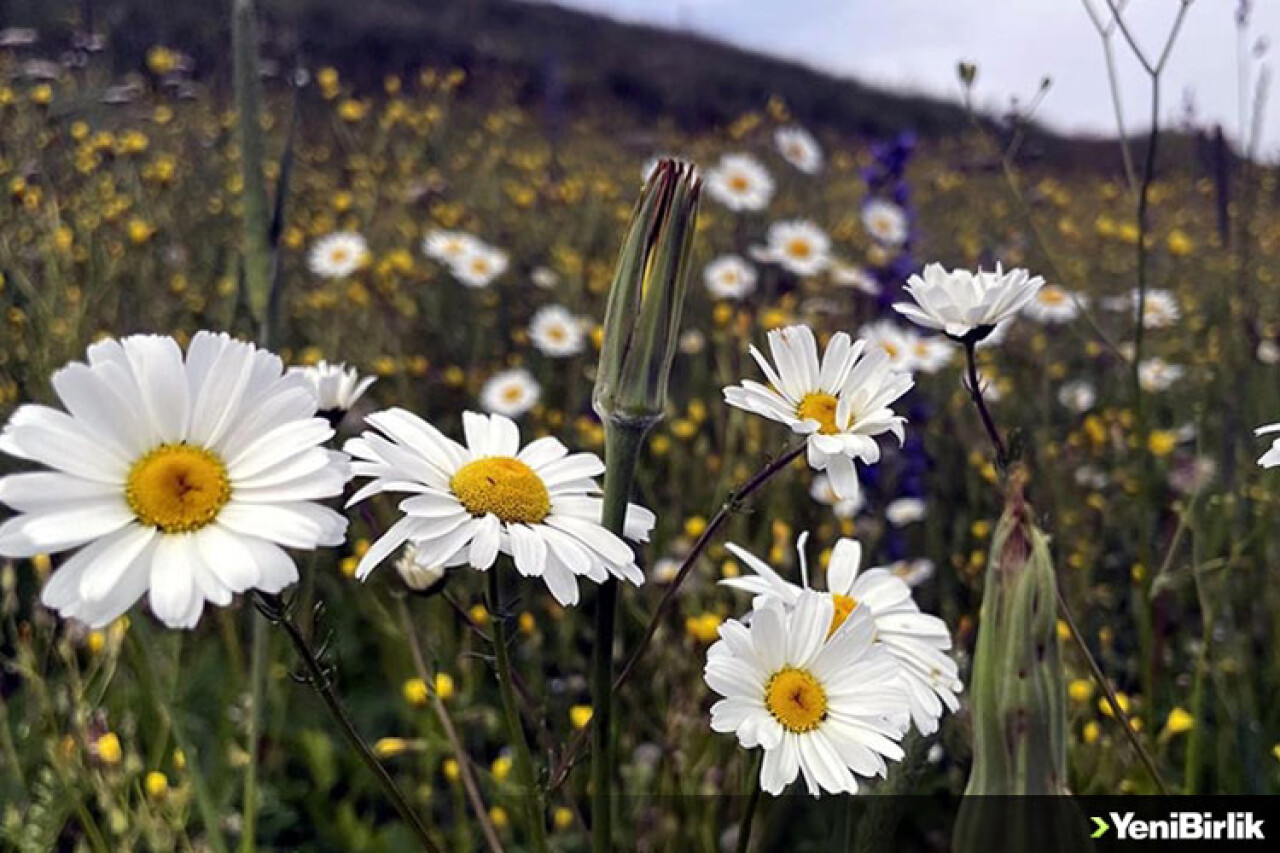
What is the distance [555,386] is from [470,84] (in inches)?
304

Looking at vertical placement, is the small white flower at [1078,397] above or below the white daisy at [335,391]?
above

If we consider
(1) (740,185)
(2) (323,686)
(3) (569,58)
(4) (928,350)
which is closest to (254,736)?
(2) (323,686)

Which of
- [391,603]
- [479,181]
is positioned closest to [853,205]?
[479,181]

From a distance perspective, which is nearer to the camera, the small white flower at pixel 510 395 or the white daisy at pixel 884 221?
the small white flower at pixel 510 395

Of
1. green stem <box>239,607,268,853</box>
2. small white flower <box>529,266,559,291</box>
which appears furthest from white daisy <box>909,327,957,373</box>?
green stem <box>239,607,268,853</box>

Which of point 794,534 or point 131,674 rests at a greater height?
point 794,534

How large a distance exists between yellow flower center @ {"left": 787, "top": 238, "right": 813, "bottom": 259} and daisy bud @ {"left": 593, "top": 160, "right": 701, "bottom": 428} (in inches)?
103

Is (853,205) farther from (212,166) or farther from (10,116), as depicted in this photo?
(10,116)

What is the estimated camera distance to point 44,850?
1.06m

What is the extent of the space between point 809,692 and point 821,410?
181 mm

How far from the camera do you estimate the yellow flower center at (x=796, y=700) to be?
2.31ft

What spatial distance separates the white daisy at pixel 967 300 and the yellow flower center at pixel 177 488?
440 mm

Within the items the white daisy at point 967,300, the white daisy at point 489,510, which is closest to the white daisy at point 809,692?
the white daisy at point 489,510

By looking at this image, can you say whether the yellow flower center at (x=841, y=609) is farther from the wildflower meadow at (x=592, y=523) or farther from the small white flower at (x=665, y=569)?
the small white flower at (x=665, y=569)
